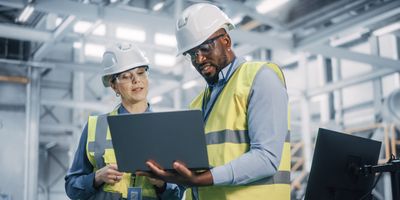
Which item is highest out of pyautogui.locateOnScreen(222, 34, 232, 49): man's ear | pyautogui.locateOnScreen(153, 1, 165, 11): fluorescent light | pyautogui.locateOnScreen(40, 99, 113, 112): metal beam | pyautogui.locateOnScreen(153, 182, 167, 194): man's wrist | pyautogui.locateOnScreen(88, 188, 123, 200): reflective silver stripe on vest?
pyautogui.locateOnScreen(153, 1, 165, 11): fluorescent light

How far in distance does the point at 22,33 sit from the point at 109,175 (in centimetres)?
626

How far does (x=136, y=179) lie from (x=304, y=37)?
590cm

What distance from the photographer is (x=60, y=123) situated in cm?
1527

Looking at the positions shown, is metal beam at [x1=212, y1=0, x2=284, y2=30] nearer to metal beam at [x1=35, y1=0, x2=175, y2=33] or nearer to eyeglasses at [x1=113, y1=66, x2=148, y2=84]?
metal beam at [x1=35, y1=0, x2=175, y2=33]

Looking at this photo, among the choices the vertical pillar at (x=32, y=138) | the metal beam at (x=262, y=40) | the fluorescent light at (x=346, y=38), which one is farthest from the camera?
the fluorescent light at (x=346, y=38)

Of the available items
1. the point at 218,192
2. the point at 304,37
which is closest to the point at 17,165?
the point at 304,37

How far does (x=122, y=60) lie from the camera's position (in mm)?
3375

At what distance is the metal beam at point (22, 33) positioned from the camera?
8.29 meters

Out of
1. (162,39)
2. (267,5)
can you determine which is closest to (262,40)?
(267,5)

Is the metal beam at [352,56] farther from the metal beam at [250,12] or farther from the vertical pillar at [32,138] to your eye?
the vertical pillar at [32,138]

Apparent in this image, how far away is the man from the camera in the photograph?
2.15 metres

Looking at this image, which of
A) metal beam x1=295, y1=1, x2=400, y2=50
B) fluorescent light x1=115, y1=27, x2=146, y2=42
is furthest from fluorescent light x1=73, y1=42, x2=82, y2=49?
metal beam x1=295, y1=1, x2=400, y2=50

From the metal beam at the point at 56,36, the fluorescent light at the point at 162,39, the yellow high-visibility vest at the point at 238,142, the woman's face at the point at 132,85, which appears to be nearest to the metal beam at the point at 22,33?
the metal beam at the point at 56,36

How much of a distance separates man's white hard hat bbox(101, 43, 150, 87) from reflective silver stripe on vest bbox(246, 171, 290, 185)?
144 centimetres
